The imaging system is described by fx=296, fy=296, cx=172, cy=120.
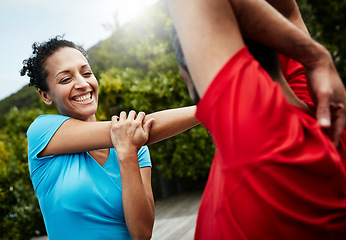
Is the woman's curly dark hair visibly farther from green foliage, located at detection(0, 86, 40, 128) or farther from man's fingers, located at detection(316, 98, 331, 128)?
green foliage, located at detection(0, 86, 40, 128)

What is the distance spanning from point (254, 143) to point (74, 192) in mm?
1225

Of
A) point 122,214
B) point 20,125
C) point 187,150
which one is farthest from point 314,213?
point 20,125

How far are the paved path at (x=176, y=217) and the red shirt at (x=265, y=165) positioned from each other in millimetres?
4543

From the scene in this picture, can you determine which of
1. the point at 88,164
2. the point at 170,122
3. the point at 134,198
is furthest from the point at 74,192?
the point at 170,122

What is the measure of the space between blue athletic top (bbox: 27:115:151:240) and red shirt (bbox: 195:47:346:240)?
1059 millimetres

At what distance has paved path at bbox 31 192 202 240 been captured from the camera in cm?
536

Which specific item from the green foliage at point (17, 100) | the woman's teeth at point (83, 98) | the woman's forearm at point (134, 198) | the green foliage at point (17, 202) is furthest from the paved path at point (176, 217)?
the green foliage at point (17, 100)

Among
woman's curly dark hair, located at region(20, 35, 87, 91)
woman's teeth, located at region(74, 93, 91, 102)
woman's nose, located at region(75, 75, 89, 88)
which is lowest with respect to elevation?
woman's teeth, located at region(74, 93, 91, 102)

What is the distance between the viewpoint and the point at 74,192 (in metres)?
1.63

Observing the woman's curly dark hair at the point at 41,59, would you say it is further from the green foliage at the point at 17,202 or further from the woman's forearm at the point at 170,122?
the green foliage at the point at 17,202

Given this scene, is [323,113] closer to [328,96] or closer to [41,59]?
[328,96]

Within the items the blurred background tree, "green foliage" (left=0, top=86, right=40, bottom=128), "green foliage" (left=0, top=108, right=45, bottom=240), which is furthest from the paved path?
"green foliage" (left=0, top=86, right=40, bottom=128)

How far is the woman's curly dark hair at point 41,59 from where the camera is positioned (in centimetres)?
192

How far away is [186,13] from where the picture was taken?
0.80 meters
